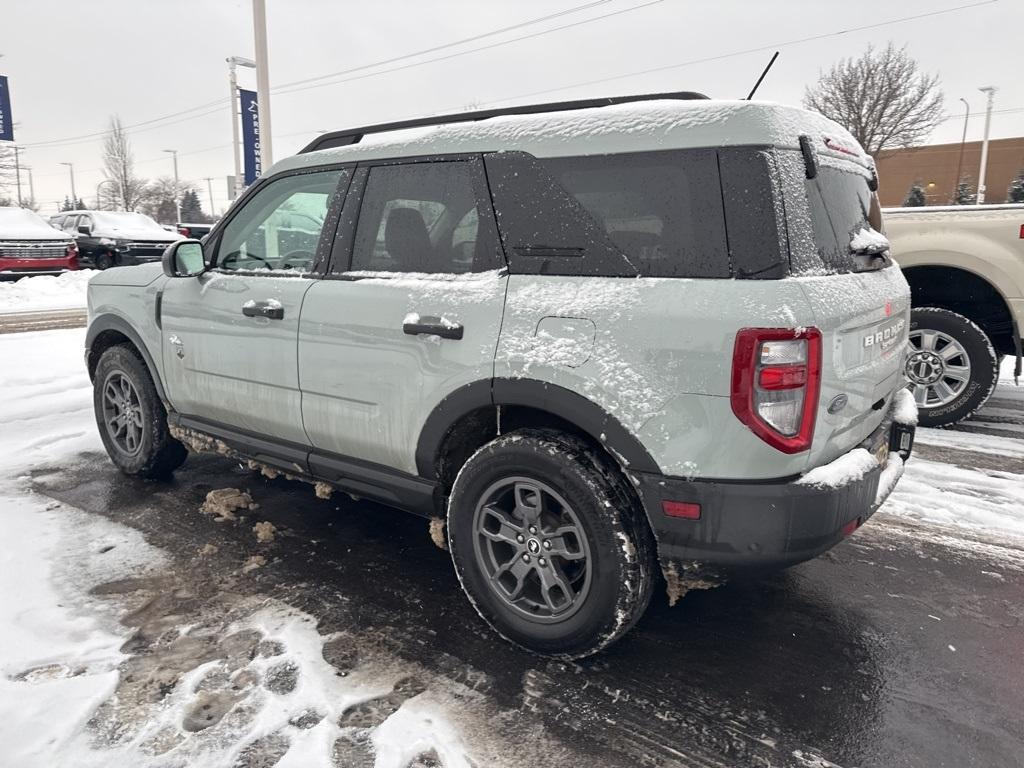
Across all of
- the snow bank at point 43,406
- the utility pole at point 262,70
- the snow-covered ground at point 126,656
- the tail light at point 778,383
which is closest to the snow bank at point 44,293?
the utility pole at point 262,70

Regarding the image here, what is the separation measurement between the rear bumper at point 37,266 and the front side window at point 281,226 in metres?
16.3

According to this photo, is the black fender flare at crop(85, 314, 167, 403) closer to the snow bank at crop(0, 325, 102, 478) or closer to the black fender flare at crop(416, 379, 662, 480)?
the snow bank at crop(0, 325, 102, 478)

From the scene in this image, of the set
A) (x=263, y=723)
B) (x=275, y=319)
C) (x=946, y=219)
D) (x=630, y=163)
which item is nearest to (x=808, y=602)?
(x=630, y=163)

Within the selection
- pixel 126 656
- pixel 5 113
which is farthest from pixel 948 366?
pixel 5 113

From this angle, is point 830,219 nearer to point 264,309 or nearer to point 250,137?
point 264,309

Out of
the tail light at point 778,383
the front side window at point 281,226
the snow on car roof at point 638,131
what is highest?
the snow on car roof at point 638,131

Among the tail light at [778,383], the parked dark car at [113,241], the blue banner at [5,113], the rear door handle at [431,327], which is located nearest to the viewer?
the tail light at [778,383]

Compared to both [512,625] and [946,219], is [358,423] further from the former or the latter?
[946,219]

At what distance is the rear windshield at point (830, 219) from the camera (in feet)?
7.67

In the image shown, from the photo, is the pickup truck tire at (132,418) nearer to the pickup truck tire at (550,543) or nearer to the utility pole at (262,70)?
the pickup truck tire at (550,543)

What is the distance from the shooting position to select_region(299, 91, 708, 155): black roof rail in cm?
272

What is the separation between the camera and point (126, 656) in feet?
8.95

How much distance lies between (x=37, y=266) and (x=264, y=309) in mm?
17215

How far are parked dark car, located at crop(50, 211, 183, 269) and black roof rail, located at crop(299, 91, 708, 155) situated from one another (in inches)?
715
